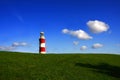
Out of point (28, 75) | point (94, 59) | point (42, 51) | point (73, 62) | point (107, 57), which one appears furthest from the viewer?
point (42, 51)

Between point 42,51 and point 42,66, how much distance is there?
18630 millimetres

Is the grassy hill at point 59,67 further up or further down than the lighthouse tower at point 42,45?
further down

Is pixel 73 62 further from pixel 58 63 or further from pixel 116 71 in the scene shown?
pixel 116 71

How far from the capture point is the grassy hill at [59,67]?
26572mm

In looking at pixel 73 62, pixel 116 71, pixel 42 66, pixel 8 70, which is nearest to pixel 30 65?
pixel 42 66

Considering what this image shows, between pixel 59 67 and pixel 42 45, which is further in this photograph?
pixel 42 45

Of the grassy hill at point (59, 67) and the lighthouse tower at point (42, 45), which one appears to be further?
the lighthouse tower at point (42, 45)

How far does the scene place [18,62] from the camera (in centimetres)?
3306

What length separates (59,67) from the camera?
31984mm

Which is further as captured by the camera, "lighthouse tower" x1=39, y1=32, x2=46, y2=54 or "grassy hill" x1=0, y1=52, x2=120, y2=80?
"lighthouse tower" x1=39, y1=32, x2=46, y2=54

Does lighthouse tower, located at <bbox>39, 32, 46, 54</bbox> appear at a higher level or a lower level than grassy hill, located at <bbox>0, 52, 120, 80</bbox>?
higher

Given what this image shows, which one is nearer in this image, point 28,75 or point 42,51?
point 28,75

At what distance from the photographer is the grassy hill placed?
26572 mm

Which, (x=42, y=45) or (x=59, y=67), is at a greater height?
(x=42, y=45)
